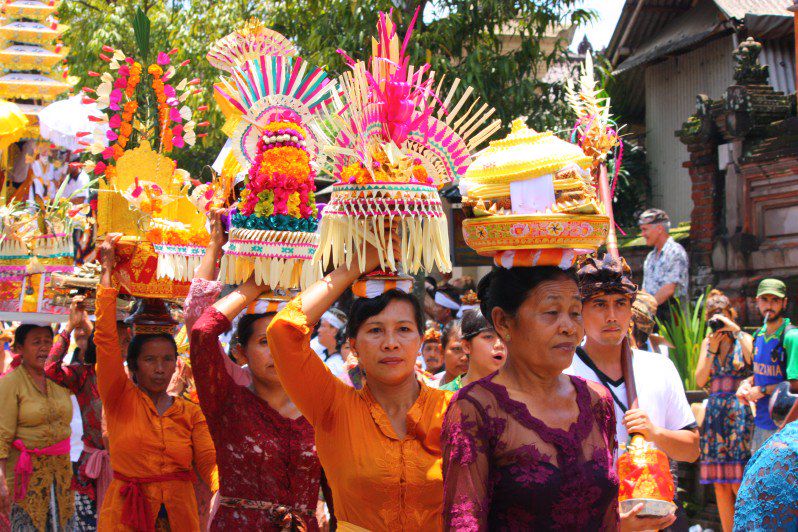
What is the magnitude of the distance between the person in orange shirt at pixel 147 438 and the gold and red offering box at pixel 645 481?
223 centimetres

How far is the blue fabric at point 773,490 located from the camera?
8.51 feet

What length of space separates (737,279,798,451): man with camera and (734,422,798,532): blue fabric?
4.88 m

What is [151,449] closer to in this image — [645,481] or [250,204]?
[250,204]

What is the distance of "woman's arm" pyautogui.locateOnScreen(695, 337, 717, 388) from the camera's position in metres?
8.12

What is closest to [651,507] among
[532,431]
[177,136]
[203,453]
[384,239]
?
[532,431]

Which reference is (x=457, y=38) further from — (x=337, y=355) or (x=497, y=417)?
(x=497, y=417)

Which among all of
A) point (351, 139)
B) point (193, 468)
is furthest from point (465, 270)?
point (351, 139)

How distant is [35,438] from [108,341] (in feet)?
7.62

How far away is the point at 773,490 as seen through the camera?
2621 mm

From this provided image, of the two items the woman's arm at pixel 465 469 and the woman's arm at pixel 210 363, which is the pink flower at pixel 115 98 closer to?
the woman's arm at pixel 210 363

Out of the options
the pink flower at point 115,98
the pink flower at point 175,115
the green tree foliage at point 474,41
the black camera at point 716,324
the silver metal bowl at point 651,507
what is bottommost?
the silver metal bowl at point 651,507

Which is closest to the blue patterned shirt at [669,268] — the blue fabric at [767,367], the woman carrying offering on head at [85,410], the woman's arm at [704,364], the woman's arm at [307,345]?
the woman's arm at [704,364]

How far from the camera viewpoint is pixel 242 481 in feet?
12.8

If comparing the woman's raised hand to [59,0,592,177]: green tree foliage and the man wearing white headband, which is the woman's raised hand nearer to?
the man wearing white headband
